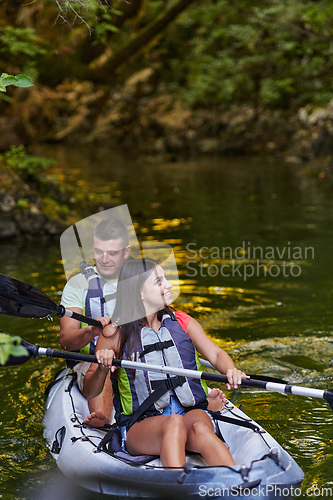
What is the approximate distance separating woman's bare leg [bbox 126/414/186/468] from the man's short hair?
1129 millimetres

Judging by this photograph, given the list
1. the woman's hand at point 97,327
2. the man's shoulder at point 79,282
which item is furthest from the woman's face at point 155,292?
the man's shoulder at point 79,282

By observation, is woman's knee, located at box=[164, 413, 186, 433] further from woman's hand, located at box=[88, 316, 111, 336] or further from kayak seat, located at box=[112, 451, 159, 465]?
woman's hand, located at box=[88, 316, 111, 336]

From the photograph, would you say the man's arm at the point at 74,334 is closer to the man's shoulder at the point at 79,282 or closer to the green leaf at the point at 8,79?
the man's shoulder at the point at 79,282

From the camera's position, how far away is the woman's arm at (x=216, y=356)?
2.54 m

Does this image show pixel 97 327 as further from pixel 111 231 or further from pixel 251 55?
pixel 251 55

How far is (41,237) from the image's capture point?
8695 millimetres

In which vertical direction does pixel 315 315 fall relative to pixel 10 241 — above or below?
above

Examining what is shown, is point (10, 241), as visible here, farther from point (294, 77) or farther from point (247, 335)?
point (294, 77)

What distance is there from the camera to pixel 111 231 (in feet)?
10.5

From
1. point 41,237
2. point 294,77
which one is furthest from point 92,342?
point 294,77

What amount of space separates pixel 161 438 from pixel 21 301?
44.2 inches

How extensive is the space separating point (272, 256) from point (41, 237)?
390 centimetres

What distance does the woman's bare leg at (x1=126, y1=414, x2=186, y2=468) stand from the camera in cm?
237

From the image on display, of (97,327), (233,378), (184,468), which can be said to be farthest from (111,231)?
(184,468)
